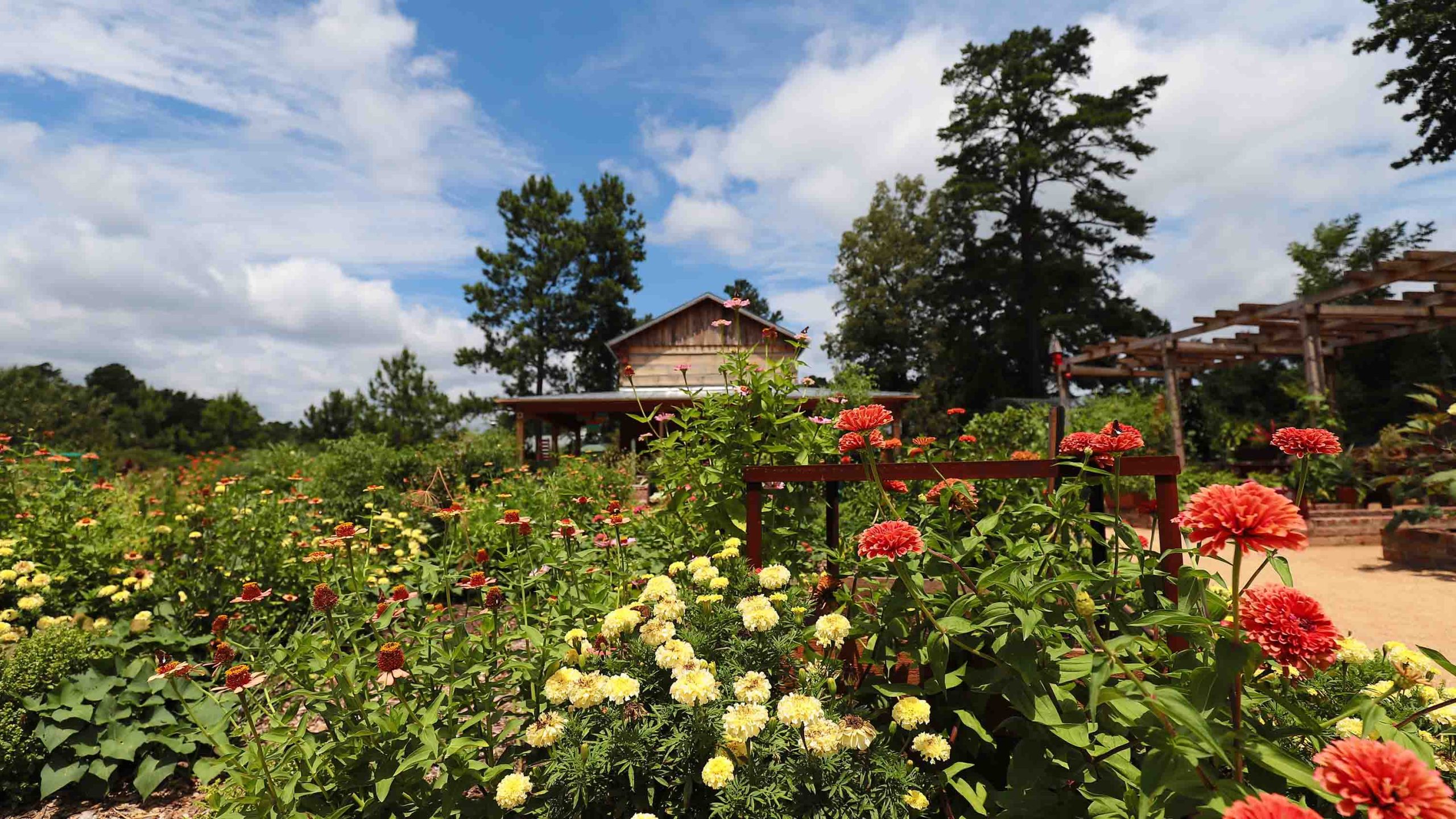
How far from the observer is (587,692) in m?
1.50

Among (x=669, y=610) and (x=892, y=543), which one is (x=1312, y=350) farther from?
(x=669, y=610)

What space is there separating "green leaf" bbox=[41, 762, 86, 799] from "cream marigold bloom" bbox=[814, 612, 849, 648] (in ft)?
10.4

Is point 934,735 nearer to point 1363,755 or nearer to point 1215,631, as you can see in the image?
point 1215,631

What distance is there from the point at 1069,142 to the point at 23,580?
2913 centimetres

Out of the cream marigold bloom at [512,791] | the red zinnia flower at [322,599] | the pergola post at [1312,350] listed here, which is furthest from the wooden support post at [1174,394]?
the red zinnia flower at [322,599]

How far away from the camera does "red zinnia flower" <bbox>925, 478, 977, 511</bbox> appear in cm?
182

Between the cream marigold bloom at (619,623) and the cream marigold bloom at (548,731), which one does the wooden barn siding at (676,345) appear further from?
the cream marigold bloom at (548,731)

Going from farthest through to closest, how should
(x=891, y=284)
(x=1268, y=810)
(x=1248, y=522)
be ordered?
(x=891, y=284) < (x=1248, y=522) < (x=1268, y=810)

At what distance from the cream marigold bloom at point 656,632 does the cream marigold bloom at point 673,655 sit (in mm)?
34

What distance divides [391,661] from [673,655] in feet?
2.48

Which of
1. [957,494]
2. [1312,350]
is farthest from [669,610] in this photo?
[1312,350]

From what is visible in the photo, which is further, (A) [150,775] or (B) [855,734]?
(A) [150,775]

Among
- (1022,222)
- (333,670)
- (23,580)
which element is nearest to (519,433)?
(23,580)

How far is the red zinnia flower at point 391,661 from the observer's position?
164 cm
